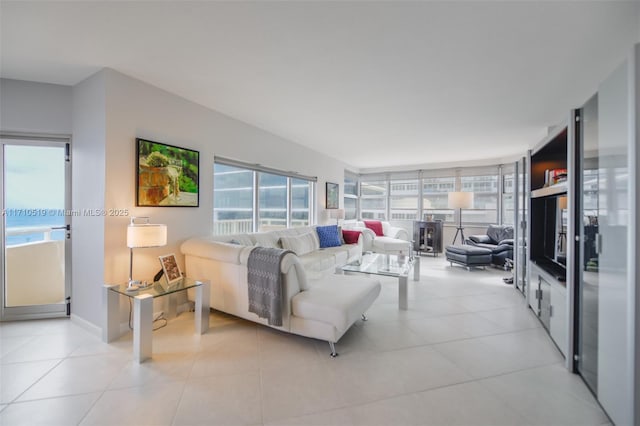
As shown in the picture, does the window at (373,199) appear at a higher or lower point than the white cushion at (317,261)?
higher

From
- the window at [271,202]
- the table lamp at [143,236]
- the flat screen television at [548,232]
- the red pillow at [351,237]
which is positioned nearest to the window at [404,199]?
the red pillow at [351,237]

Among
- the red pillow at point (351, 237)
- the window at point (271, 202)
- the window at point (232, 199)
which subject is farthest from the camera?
the red pillow at point (351, 237)

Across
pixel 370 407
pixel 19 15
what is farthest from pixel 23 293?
pixel 370 407

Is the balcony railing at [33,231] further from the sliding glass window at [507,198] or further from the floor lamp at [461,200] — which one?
the sliding glass window at [507,198]

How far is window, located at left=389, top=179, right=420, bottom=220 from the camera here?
7523 millimetres

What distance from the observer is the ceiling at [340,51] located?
5.50 feet

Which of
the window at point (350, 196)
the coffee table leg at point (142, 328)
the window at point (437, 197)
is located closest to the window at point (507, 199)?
the window at point (437, 197)

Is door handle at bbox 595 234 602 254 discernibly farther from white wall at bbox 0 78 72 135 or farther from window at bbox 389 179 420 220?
window at bbox 389 179 420 220

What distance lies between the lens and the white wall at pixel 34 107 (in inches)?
102

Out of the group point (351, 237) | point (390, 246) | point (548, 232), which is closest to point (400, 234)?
point (390, 246)

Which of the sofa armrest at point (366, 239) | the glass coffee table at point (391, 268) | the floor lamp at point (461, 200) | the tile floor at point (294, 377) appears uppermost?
the floor lamp at point (461, 200)

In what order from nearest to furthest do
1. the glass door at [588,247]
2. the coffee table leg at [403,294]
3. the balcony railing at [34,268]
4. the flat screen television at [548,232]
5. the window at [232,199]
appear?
the glass door at [588,247], the flat screen television at [548,232], the balcony railing at [34,268], the coffee table leg at [403,294], the window at [232,199]

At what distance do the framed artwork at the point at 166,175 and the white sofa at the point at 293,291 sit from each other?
52cm

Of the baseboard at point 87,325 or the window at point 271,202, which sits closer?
the baseboard at point 87,325
